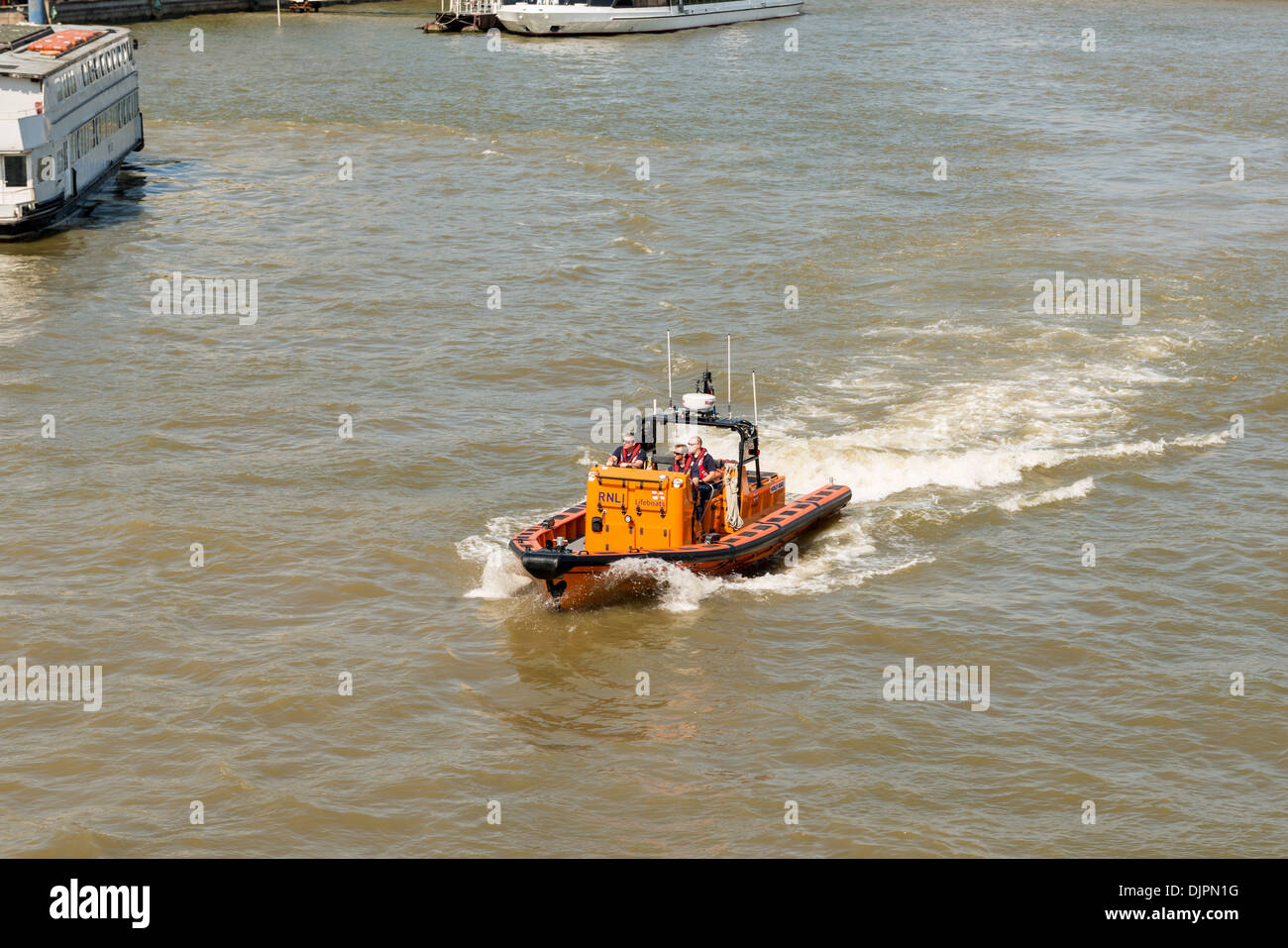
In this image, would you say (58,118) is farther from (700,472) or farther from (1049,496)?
(1049,496)

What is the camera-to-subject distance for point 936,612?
2094 centimetres

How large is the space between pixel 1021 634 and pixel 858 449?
21.6 ft

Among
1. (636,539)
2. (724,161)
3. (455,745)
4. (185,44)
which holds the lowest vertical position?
(455,745)

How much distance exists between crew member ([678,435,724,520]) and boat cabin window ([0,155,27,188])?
24311 millimetres

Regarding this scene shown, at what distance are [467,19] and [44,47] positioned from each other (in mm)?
47797

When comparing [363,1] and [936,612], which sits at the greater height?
[363,1]

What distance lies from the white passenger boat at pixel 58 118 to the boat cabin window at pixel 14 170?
24 millimetres

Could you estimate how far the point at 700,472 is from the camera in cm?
2117

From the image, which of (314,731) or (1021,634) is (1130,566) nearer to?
(1021,634)

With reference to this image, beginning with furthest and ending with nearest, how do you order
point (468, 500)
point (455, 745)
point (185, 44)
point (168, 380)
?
1. point (185, 44)
2. point (168, 380)
3. point (468, 500)
4. point (455, 745)

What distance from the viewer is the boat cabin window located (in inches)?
1518

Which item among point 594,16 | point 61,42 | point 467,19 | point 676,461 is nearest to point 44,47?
point 61,42

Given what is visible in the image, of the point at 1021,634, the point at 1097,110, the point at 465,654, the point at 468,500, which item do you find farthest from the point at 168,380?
the point at 1097,110

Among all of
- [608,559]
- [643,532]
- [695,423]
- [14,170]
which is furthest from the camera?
[14,170]
